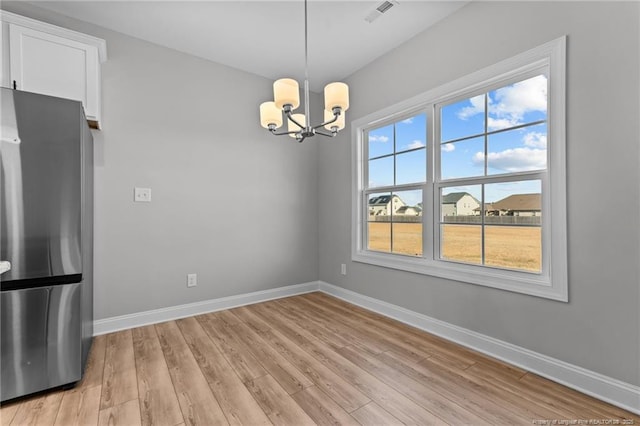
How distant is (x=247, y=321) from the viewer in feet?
9.46

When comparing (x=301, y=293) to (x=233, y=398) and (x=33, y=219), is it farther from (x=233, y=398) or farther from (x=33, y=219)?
(x=33, y=219)

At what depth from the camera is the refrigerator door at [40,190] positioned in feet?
5.37

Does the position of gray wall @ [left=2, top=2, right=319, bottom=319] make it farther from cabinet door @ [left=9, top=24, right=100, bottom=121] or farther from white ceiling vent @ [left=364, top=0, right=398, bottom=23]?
white ceiling vent @ [left=364, top=0, right=398, bottom=23]

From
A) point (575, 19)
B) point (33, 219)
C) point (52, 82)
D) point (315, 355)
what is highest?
point (575, 19)

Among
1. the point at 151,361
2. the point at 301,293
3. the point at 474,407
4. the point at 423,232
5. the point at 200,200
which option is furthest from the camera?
the point at 301,293

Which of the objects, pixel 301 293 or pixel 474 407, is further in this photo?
pixel 301 293

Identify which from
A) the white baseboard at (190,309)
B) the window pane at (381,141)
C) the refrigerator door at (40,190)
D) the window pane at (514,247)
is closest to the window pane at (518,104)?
the window pane at (514,247)

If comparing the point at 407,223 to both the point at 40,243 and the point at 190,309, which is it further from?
the point at 40,243

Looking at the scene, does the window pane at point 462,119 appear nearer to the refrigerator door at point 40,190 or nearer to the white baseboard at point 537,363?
the white baseboard at point 537,363

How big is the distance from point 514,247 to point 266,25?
2769 mm

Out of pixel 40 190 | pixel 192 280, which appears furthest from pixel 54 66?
pixel 192 280

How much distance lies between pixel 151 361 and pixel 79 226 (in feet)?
3.54

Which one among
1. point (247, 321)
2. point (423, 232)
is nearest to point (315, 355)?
point (247, 321)

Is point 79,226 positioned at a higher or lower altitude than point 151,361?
higher
